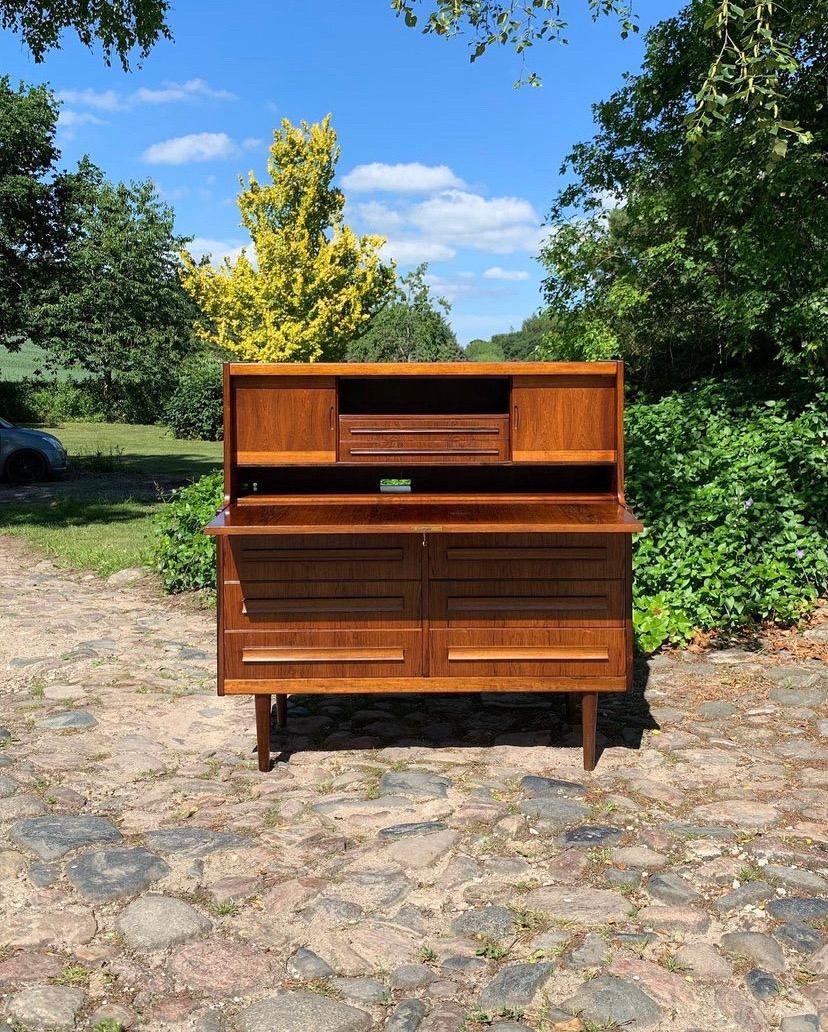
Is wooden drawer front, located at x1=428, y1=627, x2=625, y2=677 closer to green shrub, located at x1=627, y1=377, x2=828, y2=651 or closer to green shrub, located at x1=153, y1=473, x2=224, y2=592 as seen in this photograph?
green shrub, located at x1=627, y1=377, x2=828, y2=651

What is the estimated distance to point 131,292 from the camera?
3516cm

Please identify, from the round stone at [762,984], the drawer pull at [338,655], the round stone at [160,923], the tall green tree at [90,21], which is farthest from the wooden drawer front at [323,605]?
the tall green tree at [90,21]

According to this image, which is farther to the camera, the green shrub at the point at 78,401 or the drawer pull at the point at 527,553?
the green shrub at the point at 78,401

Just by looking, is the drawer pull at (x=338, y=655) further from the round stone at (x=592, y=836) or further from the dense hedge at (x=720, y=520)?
the dense hedge at (x=720, y=520)

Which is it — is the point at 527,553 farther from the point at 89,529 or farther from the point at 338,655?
the point at 89,529

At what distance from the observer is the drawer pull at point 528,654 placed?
15.5 ft

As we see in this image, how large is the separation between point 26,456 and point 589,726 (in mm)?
15361

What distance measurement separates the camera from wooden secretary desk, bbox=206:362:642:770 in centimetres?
467

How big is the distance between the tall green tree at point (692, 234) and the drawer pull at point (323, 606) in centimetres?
364

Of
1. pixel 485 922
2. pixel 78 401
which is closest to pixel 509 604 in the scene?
pixel 485 922

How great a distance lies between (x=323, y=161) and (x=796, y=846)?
2777 centimetres

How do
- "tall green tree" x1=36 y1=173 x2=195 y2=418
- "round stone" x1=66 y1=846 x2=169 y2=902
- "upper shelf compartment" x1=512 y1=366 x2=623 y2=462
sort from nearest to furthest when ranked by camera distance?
"round stone" x1=66 y1=846 x2=169 y2=902 → "upper shelf compartment" x1=512 y1=366 x2=623 y2=462 → "tall green tree" x1=36 y1=173 x2=195 y2=418

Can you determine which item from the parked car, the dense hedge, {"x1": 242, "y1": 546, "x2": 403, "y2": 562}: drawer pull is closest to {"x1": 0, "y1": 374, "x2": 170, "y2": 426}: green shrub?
the parked car

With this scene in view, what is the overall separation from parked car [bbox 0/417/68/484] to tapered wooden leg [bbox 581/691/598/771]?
1518 cm
